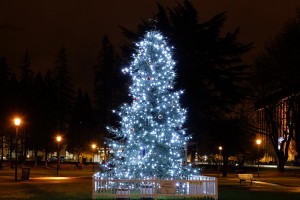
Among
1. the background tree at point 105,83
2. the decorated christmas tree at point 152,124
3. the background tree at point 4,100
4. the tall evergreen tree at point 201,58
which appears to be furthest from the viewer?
the background tree at point 105,83

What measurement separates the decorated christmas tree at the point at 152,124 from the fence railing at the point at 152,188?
7.78 feet

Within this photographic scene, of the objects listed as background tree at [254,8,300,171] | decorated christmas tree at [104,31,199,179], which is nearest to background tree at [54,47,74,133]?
background tree at [254,8,300,171]

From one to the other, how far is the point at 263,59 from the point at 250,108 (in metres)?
8.50

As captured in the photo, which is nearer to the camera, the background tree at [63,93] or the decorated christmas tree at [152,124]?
the decorated christmas tree at [152,124]

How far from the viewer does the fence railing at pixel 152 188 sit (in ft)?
80.1

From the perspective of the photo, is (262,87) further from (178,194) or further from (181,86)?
(178,194)

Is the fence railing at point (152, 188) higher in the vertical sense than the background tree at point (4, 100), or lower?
lower

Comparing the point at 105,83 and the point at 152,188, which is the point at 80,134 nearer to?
the point at 105,83

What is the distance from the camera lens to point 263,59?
57.4m

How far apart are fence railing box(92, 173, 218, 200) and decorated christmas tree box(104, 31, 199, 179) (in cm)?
237

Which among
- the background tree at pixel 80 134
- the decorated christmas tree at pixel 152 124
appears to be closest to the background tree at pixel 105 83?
the background tree at pixel 80 134

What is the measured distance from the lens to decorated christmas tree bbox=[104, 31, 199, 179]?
27156 mm

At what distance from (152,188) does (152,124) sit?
367cm

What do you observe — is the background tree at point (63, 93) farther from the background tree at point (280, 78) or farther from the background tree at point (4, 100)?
the background tree at point (280, 78)
